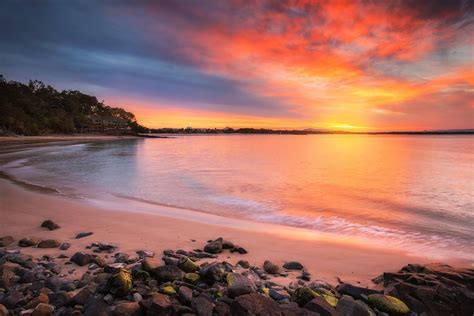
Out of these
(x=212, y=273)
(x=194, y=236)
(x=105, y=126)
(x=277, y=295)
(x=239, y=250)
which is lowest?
(x=194, y=236)

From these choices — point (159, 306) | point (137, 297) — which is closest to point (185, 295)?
point (159, 306)

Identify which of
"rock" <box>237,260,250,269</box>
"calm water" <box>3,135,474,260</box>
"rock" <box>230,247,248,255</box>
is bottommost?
"calm water" <box>3,135,474,260</box>

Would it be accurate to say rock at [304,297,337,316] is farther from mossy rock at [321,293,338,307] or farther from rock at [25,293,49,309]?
rock at [25,293,49,309]

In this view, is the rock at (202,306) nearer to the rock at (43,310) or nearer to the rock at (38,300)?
the rock at (43,310)

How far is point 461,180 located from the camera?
1712cm

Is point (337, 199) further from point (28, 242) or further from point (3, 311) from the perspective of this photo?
point (3, 311)

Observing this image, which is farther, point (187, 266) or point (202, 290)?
point (187, 266)

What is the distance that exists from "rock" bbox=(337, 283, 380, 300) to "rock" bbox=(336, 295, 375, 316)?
25 centimetres


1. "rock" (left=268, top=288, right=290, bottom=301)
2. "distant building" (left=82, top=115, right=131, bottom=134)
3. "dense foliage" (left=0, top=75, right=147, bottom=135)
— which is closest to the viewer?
"rock" (left=268, top=288, right=290, bottom=301)

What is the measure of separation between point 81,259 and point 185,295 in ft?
6.31

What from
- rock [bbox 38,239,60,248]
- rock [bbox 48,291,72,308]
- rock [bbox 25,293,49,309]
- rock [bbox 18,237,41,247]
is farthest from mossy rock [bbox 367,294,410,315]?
rock [bbox 18,237,41,247]

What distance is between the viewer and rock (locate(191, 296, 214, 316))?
10.0 feet

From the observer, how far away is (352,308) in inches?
129

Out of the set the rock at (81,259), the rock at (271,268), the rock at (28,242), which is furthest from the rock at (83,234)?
the rock at (271,268)
